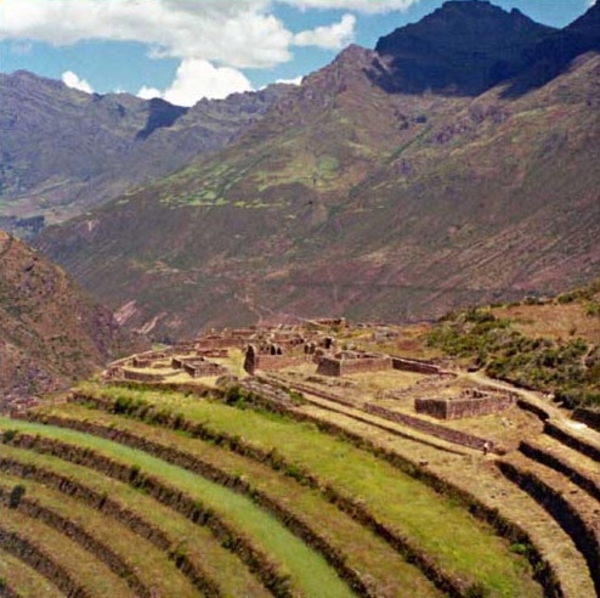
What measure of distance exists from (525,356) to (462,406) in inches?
471

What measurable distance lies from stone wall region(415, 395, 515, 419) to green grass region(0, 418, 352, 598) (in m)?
10.8

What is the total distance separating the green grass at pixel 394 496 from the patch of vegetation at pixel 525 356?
12169mm

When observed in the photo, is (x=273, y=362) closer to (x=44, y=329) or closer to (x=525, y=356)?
(x=525, y=356)

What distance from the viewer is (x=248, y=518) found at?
41156 mm

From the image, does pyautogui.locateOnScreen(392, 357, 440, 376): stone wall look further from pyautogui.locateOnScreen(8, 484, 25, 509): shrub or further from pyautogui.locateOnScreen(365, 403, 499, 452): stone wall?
pyautogui.locateOnScreen(8, 484, 25, 509): shrub

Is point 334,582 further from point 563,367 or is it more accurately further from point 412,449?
point 563,367

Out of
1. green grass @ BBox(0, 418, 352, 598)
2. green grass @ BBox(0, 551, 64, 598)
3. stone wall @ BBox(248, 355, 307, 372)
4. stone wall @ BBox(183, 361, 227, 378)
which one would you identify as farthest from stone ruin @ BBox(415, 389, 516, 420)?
green grass @ BBox(0, 551, 64, 598)

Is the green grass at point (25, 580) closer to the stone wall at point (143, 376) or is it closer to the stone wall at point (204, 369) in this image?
the stone wall at point (143, 376)

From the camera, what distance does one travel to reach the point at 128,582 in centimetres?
3872

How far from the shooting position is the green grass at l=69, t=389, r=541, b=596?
33438 mm

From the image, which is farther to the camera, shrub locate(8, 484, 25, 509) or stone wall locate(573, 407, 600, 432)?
shrub locate(8, 484, 25, 509)

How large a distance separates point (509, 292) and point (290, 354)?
432 ft

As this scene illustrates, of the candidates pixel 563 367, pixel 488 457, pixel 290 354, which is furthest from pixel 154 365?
pixel 488 457

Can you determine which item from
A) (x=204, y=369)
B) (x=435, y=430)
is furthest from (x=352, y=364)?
(x=435, y=430)
